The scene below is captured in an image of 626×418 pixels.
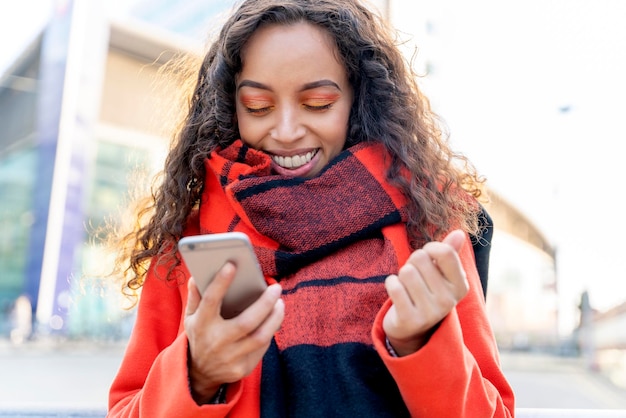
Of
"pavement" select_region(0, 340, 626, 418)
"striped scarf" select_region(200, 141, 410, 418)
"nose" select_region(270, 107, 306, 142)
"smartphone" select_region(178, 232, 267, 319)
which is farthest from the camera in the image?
"pavement" select_region(0, 340, 626, 418)

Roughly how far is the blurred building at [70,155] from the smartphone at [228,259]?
15.5 m

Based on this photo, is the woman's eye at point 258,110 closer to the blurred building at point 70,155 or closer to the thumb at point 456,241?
the thumb at point 456,241

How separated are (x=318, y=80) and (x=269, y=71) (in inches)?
3.9

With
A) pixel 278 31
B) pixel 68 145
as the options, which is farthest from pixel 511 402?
pixel 68 145

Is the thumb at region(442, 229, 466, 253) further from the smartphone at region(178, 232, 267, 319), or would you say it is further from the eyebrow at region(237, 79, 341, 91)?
the eyebrow at region(237, 79, 341, 91)

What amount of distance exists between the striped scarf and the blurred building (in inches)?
597

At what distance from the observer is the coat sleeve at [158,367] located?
3.31 feet

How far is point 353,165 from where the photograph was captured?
1.28m

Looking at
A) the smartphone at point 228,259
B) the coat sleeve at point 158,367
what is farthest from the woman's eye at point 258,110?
the smartphone at point 228,259

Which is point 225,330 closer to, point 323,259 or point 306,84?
point 323,259

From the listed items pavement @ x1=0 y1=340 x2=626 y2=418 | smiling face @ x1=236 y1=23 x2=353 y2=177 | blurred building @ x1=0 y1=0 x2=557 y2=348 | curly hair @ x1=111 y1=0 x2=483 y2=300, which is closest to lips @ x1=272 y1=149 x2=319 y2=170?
smiling face @ x1=236 y1=23 x2=353 y2=177

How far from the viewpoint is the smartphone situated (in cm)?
85

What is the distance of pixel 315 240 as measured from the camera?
1.21 m

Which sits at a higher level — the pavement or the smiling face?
the smiling face
